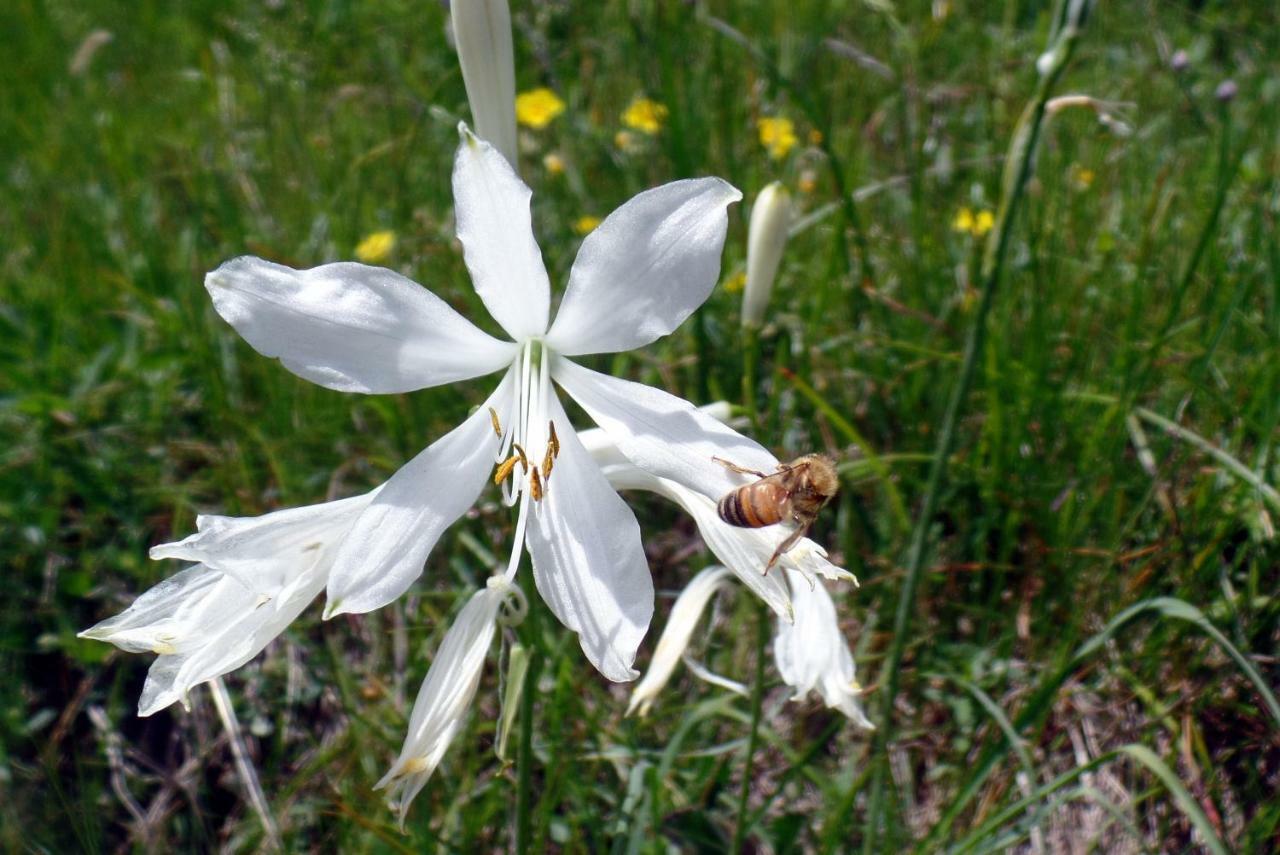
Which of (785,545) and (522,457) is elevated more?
(522,457)

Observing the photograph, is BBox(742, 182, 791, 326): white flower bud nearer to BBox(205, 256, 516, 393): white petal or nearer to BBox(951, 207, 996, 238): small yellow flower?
BBox(205, 256, 516, 393): white petal

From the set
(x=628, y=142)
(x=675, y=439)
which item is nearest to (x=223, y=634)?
(x=675, y=439)

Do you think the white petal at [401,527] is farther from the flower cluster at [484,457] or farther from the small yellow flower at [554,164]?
the small yellow flower at [554,164]

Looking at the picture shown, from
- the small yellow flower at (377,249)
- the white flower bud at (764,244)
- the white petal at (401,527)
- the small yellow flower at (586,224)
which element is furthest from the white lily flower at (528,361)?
the small yellow flower at (586,224)

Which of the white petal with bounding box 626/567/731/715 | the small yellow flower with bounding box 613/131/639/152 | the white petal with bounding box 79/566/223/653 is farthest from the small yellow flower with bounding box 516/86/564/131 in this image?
the white petal with bounding box 79/566/223/653

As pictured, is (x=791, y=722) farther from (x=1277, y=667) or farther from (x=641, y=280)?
(x=641, y=280)

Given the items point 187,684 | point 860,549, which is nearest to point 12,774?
point 187,684

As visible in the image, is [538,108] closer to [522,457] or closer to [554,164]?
[554,164]
